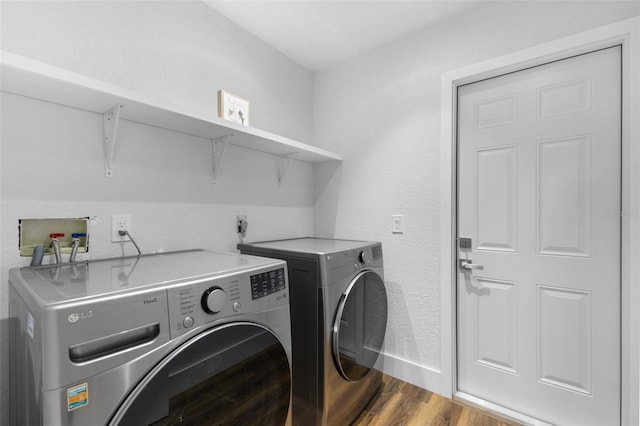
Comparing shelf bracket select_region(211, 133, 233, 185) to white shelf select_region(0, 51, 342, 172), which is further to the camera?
shelf bracket select_region(211, 133, 233, 185)

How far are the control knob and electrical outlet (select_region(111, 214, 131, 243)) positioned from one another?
2.45ft

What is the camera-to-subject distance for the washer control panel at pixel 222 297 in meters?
0.83

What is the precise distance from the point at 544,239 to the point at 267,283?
1.51 metres

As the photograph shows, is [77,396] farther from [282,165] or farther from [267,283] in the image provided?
[282,165]

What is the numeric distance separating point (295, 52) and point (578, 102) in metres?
1.79

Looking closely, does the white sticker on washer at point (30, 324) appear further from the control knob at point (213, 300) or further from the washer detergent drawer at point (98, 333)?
the control knob at point (213, 300)

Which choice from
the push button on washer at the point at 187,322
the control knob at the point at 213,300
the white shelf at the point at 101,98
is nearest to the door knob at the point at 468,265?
the white shelf at the point at 101,98

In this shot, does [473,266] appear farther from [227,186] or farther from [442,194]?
[227,186]

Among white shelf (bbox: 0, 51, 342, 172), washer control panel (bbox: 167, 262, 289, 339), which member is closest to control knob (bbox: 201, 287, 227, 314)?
washer control panel (bbox: 167, 262, 289, 339)


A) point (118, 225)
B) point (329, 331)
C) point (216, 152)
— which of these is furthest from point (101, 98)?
point (329, 331)

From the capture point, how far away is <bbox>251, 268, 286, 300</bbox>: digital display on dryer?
40.7 inches

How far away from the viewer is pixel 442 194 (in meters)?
1.84

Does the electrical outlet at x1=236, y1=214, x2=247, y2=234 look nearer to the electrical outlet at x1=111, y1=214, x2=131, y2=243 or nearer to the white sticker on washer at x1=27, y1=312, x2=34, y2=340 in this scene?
the electrical outlet at x1=111, y1=214, x2=131, y2=243

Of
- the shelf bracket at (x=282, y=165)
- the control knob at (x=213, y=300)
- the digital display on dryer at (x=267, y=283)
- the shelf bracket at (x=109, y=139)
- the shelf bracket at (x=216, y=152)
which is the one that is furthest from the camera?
the shelf bracket at (x=282, y=165)
